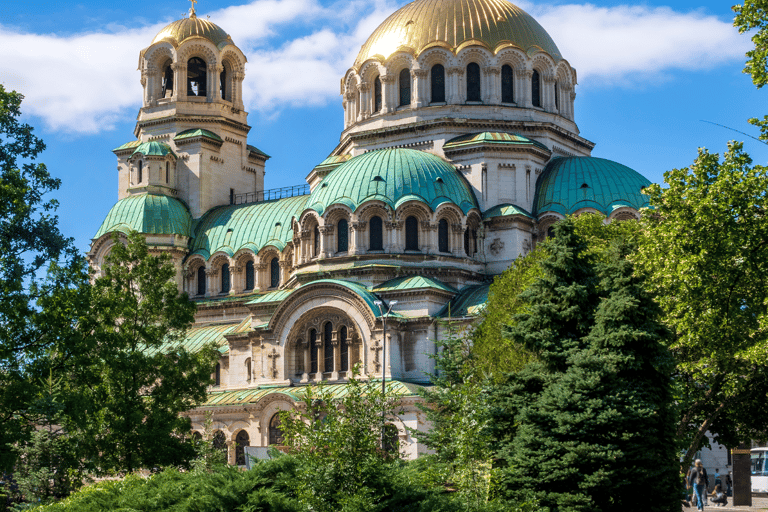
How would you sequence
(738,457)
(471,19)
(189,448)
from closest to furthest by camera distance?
(189,448) → (738,457) → (471,19)

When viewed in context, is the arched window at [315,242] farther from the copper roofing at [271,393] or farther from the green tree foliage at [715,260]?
the green tree foliage at [715,260]

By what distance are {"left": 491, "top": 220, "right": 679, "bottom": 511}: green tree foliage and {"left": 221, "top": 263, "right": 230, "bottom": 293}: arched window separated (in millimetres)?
32172

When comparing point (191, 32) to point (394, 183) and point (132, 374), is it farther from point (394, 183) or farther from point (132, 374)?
point (132, 374)

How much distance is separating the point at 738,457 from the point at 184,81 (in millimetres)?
40006

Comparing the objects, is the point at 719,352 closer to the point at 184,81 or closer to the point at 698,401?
the point at 698,401

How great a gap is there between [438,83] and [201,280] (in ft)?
55.6

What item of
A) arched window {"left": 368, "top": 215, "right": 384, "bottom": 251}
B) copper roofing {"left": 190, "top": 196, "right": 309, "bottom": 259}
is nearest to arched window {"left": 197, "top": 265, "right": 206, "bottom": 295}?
copper roofing {"left": 190, "top": 196, "right": 309, "bottom": 259}

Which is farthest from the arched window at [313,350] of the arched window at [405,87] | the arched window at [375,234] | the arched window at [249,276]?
the arched window at [405,87]

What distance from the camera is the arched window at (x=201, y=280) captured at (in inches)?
2271

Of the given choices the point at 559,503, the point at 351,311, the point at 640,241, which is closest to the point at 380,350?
the point at 351,311

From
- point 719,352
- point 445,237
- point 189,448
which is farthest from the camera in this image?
point 445,237

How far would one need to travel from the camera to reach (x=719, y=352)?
25.3m

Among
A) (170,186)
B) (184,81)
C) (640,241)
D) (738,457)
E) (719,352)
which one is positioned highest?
(184,81)

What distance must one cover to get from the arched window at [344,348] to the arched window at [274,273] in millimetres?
10034
